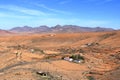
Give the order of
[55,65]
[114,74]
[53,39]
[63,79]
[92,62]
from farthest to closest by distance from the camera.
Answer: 1. [53,39]
2. [92,62]
3. [55,65]
4. [114,74]
5. [63,79]

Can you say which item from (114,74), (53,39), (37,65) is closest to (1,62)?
(37,65)

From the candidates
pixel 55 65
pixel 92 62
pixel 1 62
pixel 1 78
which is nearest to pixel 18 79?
Answer: pixel 1 78

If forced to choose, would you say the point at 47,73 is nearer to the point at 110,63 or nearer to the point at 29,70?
the point at 29,70

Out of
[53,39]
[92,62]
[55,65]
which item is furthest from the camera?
[53,39]

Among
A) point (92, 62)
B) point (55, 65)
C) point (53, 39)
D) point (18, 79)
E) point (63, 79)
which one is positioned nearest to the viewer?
point (18, 79)

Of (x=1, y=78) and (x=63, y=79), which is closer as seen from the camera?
(x=1, y=78)

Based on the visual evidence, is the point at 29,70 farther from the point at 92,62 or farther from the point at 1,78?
the point at 92,62

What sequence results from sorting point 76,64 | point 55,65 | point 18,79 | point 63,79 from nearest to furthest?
point 18,79 < point 63,79 < point 55,65 < point 76,64

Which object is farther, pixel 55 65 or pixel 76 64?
pixel 76 64
